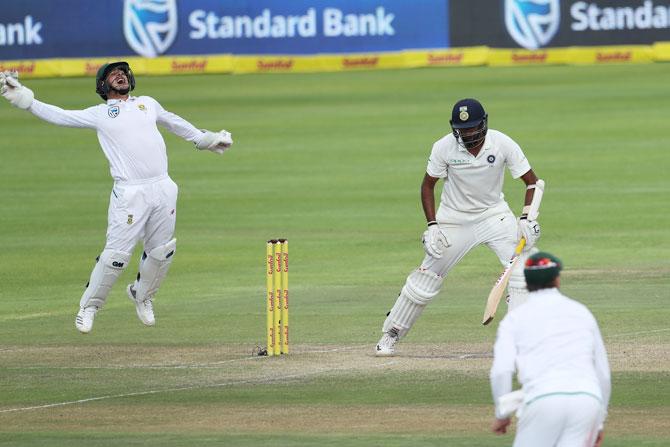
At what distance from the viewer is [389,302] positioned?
51.3ft

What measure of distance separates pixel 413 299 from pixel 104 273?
2509mm

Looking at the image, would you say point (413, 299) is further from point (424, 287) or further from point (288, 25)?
point (288, 25)

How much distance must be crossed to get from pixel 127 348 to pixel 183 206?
10.7 m

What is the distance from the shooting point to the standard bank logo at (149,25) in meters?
41.6

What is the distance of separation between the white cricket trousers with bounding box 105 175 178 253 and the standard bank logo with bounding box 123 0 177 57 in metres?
28.9

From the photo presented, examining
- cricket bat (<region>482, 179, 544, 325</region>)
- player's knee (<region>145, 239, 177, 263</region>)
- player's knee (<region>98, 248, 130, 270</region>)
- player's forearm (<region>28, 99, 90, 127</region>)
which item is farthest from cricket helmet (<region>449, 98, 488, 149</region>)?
player's forearm (<region>28, 99, 90, 127</region>)

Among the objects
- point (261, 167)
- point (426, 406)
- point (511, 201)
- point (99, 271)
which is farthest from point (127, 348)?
point (261, 167)

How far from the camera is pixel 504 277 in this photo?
11.3m

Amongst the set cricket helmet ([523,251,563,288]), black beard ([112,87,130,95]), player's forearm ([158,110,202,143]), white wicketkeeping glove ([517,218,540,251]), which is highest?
black beard ([112,87,130,95])

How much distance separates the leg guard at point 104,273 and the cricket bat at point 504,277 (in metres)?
3.04

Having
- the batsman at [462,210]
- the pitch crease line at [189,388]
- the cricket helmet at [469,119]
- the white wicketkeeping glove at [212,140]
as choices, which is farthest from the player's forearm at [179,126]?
the pitch crease line at [189,388]

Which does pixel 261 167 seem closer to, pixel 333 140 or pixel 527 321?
pixel 333 140

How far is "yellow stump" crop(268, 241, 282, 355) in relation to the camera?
12.3 meters

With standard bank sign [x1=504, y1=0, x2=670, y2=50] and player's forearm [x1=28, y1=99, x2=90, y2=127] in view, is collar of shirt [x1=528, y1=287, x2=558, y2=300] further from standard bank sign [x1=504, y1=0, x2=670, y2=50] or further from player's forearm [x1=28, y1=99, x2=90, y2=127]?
standard bank sign [x1=504, y1=0, x2=670, y2=50]
